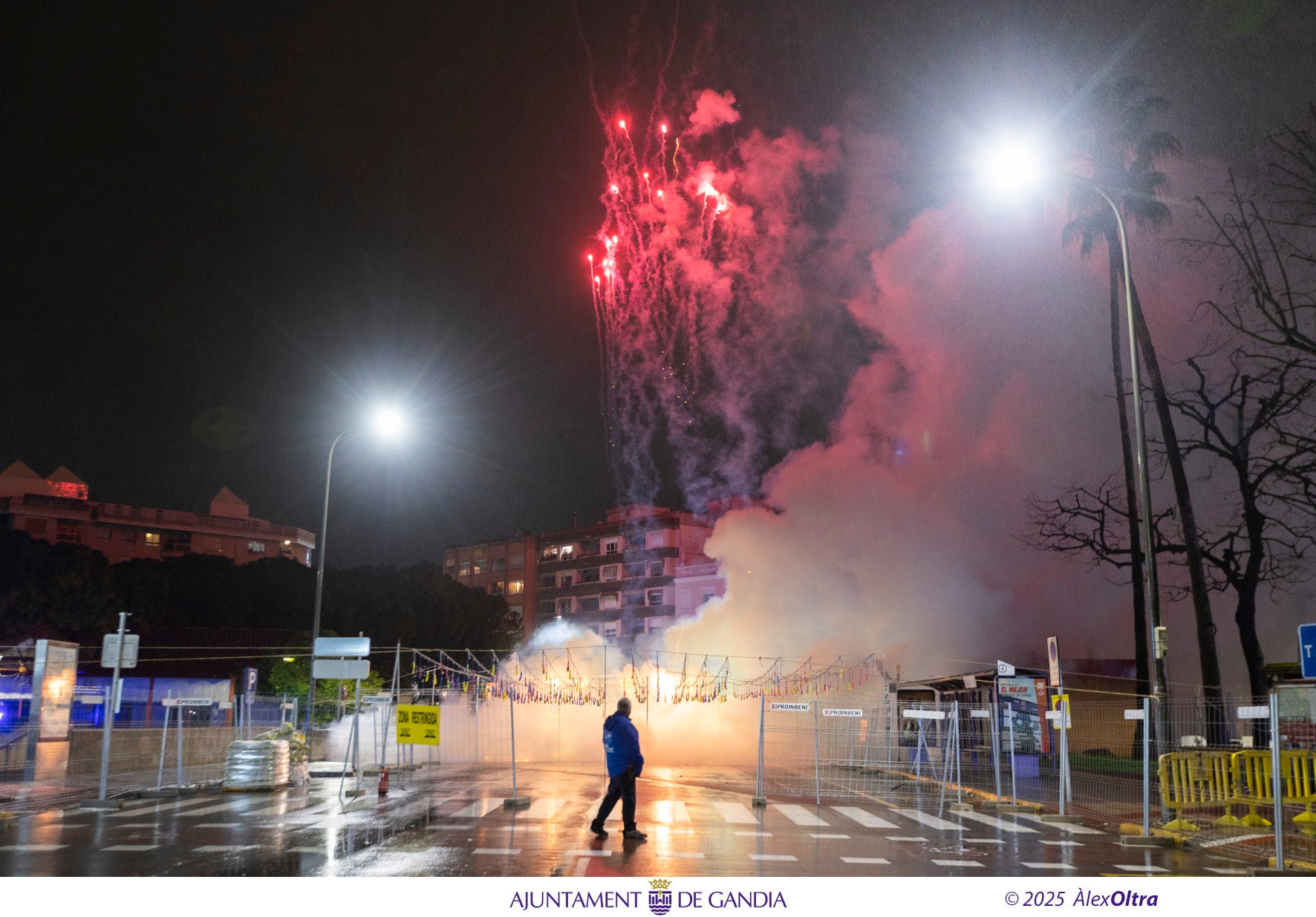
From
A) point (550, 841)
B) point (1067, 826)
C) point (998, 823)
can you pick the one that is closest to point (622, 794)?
point (550, 841)

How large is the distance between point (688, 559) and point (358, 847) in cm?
5853

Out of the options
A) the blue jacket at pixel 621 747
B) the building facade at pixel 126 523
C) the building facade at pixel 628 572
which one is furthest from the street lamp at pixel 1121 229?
the building facade at pixel 126 523

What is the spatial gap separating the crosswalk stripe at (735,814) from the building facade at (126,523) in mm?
61131

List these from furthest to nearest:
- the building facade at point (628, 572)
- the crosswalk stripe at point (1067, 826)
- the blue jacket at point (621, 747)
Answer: the building facade at point (628, 572)
the crosswalk stripe at point (1067, 826)
the blue jacket at point (621, 747)

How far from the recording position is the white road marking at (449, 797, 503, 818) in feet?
44.8

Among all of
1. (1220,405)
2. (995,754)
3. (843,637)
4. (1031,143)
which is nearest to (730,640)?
(843,637)

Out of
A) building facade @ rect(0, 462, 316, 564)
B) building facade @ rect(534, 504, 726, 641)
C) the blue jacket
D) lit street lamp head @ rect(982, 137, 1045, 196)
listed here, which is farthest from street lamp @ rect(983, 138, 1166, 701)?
building facade @ rect(0, 462, 316, 564)

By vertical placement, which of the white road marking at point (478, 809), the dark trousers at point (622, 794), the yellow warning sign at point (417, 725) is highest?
the yellow warning sign at point (417, 725)

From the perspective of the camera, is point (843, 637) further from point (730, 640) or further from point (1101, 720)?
point (1101, 720)

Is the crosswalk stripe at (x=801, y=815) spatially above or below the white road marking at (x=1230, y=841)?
below

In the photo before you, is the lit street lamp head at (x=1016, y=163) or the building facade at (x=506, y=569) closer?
the lit street lamp head at (x=1016, y=163)

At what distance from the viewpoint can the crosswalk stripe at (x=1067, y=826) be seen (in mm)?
13180

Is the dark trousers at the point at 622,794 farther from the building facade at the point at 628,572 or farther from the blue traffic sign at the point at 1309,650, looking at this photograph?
the building facade at the point at 628,572

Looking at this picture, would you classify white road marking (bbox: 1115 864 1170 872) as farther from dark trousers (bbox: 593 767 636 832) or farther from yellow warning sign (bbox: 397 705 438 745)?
yellow warning sign (bbox: 397 705 438 745)
